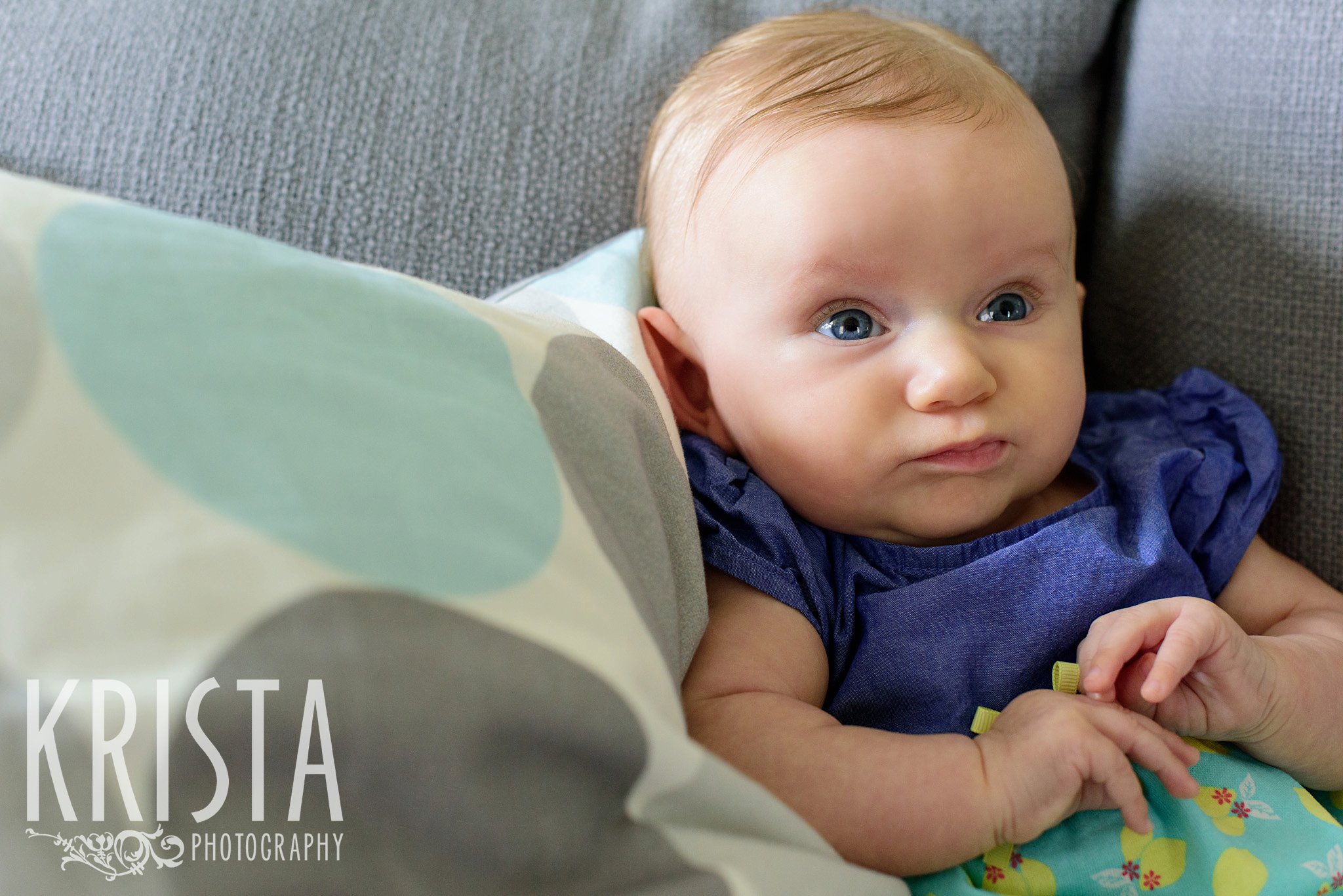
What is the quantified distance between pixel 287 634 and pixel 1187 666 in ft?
1.80

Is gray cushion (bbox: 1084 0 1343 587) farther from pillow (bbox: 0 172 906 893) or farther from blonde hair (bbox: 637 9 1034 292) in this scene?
pillow (bbox: 0 172 906 893)

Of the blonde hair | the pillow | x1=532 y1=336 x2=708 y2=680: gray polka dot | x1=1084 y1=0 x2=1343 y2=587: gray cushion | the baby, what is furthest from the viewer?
x1=1084 y1=0 x2=1343 y2=587: gray cushion

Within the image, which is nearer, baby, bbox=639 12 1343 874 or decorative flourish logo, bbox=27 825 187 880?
decorative flourish logo, bbox=27 825 187 880

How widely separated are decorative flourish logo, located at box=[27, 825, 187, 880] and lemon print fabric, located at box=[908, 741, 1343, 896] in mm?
440

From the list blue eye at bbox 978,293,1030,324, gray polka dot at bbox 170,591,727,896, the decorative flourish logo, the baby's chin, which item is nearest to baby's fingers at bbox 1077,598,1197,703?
the baby's chin

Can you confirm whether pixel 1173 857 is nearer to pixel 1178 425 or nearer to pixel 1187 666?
pixel 1187 666

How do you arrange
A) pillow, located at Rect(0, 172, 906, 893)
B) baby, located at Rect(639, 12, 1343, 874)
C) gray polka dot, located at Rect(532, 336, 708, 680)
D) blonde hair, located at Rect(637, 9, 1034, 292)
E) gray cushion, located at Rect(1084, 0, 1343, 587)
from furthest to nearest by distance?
gray cushion, located at Rect(1084, 0, 1343, 587) → blonde hair, located at Rect(637, 9, 1034, 292) → baby, located at Rect(639, 12, 1343, 874) → gray polka dot, located at Rect(532, 336, 708, 680) → pillow, located at Rect(0, 172, 906, 893)

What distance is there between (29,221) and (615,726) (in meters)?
0.39

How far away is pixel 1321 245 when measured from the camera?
935 mm

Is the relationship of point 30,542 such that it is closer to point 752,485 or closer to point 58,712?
point 58,712

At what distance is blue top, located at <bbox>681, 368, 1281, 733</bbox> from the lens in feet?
2.50

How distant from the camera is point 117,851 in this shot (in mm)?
444

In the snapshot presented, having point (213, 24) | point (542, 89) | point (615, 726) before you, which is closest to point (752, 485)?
point (615, 726)

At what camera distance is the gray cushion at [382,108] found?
101 centimetres
